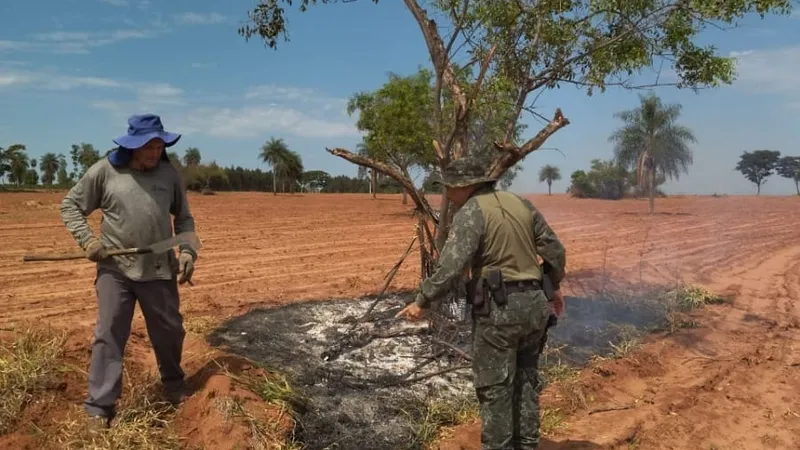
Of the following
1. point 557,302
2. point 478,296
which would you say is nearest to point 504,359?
point 478,296

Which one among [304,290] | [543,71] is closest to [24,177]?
A: [304,290]

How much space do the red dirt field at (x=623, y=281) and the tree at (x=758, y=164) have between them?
172 feet

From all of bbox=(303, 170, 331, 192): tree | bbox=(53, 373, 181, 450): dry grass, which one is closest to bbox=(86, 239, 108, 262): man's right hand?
bbox=(53, 373, 181, 450): dry grass

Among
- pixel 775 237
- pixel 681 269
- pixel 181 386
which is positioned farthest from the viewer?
pixel 775 237

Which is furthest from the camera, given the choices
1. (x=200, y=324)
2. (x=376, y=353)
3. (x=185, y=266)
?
(x=200, y=324)

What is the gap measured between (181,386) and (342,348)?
1.73m

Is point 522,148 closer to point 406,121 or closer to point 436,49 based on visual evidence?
point 436,49

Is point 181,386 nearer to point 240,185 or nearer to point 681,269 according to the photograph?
point 681,269

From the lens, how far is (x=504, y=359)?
138 inches

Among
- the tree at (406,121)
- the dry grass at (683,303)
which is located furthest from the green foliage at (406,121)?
the dry grass at (683,303)

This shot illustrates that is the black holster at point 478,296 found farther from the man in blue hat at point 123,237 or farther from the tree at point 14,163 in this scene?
the tree at point 14,163

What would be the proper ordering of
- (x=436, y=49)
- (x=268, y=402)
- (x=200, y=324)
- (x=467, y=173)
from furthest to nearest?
1. (x=200, y=324)
2. (x=436, y=49)
3. (x=268, y=402)
4. (x=467, y=173)

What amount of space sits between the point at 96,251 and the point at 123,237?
0.23 m

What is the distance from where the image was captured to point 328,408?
4.55 meters
